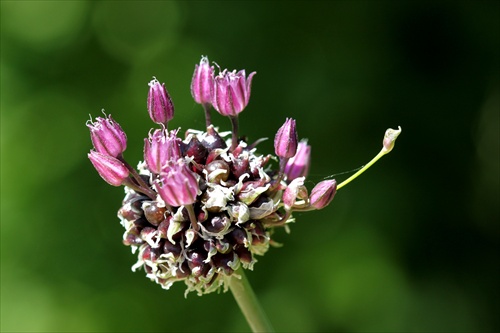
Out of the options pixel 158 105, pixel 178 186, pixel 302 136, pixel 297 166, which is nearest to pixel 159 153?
pixel 178 186

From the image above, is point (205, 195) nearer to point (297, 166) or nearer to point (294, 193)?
point (294, 193)

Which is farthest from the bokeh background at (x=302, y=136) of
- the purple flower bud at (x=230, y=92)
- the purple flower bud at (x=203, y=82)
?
the purple flower bud at (x=230, y=92)

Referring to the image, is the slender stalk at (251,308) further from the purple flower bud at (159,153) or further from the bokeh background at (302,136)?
the bokeh background at (302,136)

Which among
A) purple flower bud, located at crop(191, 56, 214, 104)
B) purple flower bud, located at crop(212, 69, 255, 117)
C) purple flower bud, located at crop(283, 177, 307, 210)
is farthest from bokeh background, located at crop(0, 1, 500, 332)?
purple flower bud, located at crop(283, 177, 307, 210)

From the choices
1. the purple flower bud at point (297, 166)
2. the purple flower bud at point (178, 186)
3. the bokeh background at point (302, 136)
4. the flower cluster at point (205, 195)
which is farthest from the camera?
the bokeh background at point (302, 136)

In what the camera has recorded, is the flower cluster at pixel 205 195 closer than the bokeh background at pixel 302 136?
Yes
